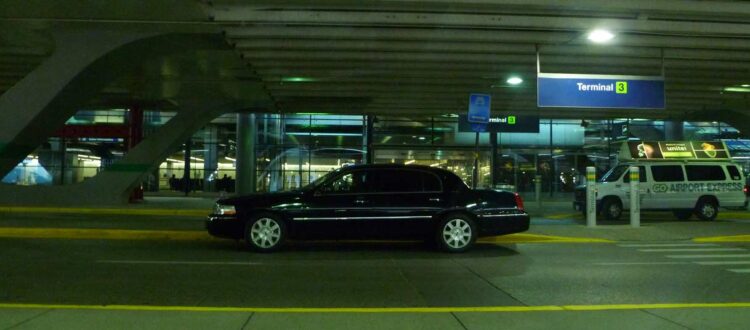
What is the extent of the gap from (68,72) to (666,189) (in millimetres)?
17254

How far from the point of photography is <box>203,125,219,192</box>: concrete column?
1358 inches

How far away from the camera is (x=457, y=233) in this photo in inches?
442

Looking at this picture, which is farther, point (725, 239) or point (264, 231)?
point (725, 239)

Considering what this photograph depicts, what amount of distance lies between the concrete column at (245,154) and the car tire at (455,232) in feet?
67.7

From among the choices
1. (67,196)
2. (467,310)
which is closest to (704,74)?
(467,310)

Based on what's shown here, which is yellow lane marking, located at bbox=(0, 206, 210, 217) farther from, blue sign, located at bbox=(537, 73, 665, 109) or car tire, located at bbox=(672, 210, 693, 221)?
car tire, located at bbox=(672, 210, 693, 221)

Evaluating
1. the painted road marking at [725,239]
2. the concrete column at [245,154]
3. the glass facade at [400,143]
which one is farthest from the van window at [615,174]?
the concrete column at [245,154]

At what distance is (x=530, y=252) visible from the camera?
11570mm

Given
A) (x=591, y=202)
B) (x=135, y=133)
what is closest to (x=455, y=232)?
(x=591, y=202)

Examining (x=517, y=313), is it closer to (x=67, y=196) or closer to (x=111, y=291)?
(x=111, y=291)

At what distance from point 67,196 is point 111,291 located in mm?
18589

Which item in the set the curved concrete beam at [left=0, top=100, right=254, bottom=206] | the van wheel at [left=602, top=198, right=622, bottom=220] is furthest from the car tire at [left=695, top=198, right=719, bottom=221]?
the curved concrete beam at [left=0, top=100, right=254, bottom=206]

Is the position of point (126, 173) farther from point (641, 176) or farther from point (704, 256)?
point (704, 256)

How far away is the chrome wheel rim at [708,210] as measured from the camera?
19.1 meters
